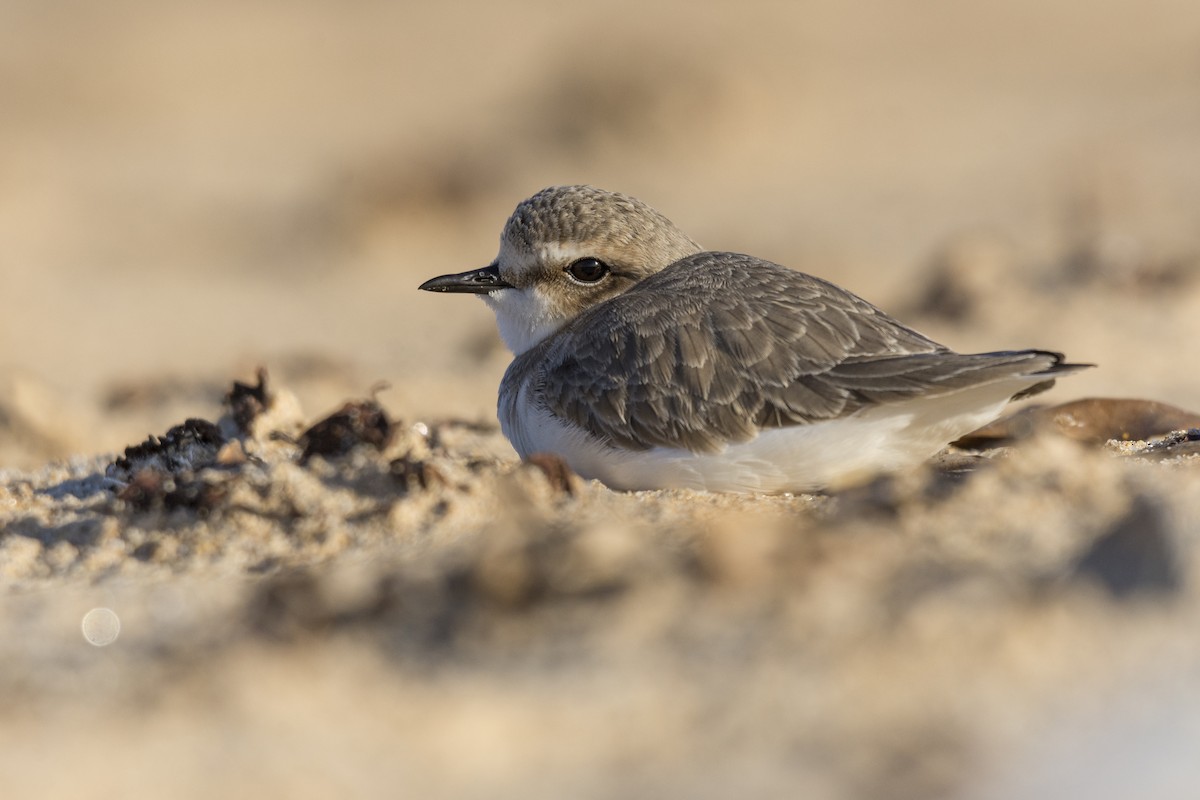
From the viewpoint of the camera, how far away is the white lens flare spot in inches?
131

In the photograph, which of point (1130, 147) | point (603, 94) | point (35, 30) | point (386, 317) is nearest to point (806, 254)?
point (386, 317)

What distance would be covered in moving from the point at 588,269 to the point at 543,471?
59.9 inches

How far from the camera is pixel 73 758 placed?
279 centimetres

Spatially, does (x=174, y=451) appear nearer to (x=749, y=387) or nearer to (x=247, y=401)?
(x=247, y=401)

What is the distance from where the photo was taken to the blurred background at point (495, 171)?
812 centimetres

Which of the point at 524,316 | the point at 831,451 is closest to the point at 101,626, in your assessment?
the point at 831,451

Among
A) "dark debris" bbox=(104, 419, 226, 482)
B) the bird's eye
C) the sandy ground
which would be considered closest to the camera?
the sandy ground

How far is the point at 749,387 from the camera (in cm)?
437

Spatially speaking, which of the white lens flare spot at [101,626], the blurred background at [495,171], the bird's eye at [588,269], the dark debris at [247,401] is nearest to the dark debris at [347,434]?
the dark debris at [247,401]

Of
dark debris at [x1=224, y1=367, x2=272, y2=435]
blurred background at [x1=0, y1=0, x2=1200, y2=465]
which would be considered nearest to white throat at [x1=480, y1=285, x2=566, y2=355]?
dark debris at [x1=224, y1=367, x2=272, y2=435]

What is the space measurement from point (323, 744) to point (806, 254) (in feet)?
25.5

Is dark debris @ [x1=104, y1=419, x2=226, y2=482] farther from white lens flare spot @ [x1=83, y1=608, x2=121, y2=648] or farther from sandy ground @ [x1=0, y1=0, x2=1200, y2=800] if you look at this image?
white lens flare spot @ [x1=83, y1=608, x2=121, y2=648]

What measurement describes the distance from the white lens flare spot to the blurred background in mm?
3130

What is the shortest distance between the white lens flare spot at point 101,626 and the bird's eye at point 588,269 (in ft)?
7.91
